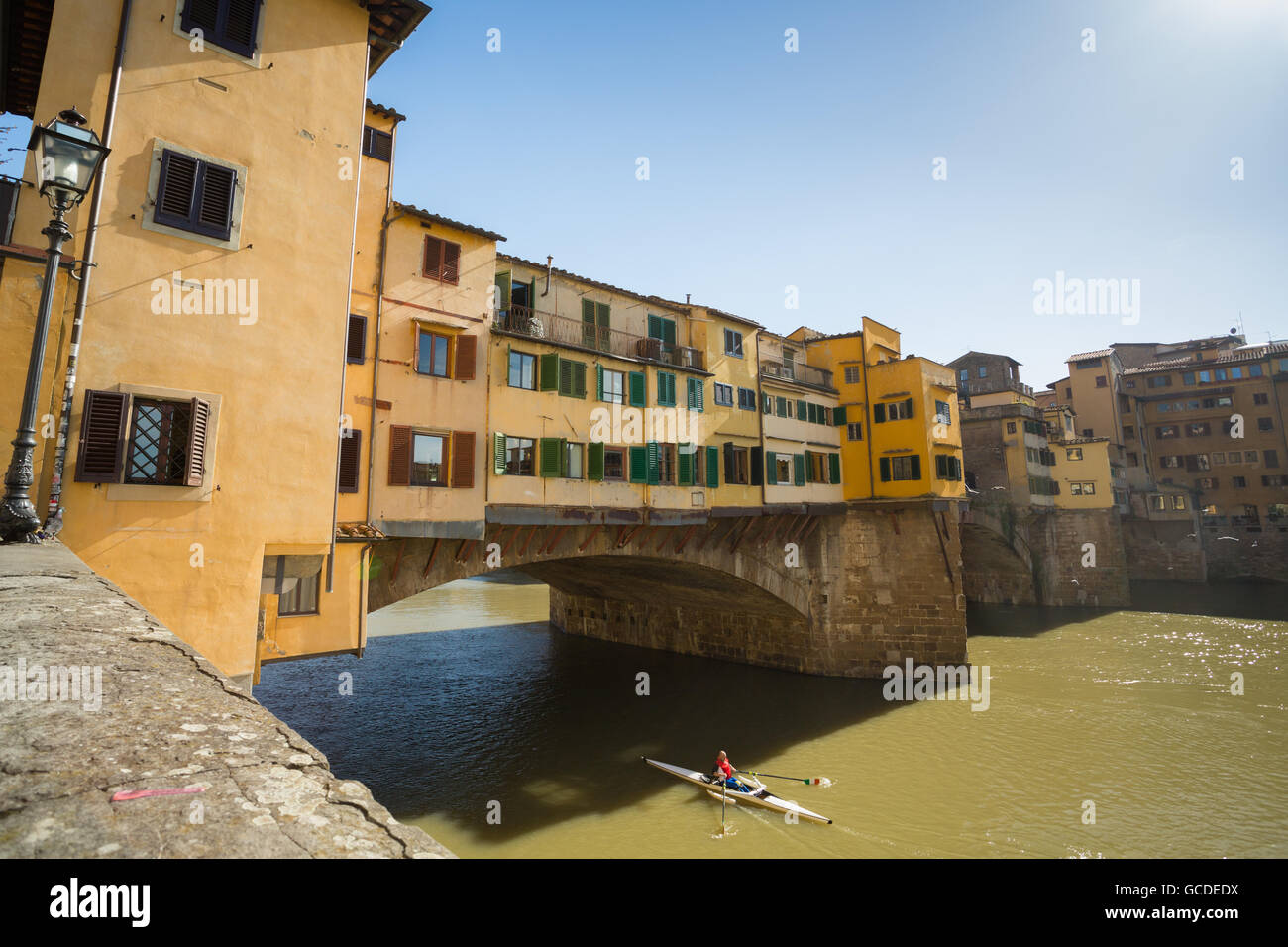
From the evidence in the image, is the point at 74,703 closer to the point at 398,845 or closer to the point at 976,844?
the point at 398,845

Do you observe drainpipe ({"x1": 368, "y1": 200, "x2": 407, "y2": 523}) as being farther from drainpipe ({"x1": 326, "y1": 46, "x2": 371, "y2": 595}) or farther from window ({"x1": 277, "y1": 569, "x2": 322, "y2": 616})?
window ({"x1": 277, "y1": 569, "x2": 322, "y2": 616})

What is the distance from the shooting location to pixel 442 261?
15.7 meters

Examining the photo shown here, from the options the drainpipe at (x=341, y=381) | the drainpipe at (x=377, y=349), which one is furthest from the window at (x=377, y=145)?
the drainpipe at (x=341, y=381)

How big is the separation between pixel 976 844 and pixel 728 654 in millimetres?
17185

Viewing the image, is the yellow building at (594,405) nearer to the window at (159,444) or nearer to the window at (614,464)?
the window at (614,464)

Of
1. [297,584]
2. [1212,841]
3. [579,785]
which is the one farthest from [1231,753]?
[297,584]

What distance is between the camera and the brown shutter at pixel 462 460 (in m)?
15.6

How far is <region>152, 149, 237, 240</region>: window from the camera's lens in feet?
30.9

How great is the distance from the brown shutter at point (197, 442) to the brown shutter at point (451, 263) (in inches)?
304

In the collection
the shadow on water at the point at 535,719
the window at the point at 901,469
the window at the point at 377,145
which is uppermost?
the window at the point at 377,145

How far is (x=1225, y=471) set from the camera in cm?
5566

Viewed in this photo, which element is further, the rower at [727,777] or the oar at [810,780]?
the oar at [810,780]

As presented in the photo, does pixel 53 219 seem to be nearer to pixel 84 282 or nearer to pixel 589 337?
pixel 84 282

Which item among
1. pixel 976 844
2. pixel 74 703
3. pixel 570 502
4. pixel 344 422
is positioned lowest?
pixel 976 844
